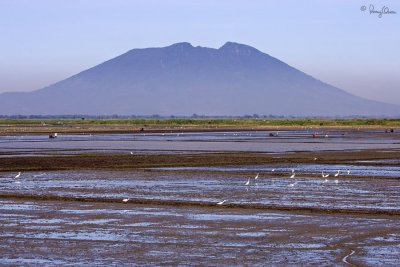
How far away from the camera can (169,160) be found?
44.3 metres

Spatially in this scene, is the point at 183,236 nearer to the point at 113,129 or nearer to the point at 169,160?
the point at 169,160

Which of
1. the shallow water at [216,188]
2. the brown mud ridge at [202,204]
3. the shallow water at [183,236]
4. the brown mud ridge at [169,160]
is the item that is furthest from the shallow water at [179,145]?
the shallow water at [183,236]

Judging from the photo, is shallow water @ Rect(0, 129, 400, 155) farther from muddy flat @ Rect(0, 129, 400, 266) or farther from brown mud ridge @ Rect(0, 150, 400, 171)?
muddy flat @ Rect(0, 129, 400, 266)

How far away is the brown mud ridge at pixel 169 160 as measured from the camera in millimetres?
39925

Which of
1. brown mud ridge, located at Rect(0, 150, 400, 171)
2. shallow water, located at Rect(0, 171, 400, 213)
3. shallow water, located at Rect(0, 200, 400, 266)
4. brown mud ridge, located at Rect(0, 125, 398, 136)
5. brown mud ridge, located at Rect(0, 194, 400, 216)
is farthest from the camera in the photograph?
brown mud ridge, located at Rect(0, 125, 398, 136)

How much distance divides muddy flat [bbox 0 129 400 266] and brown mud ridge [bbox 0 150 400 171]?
462mm

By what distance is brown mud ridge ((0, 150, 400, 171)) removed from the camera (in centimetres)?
3992

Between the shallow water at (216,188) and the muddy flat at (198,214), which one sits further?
the shallow water at (216,188)

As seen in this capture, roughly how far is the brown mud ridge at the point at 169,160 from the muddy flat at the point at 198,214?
0.46 metres

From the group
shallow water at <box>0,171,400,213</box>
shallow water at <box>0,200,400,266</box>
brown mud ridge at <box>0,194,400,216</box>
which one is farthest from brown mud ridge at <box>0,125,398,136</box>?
shallow water at <box>0,200,400,266</box>

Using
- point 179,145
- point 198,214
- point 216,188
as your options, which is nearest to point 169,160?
point 216,188

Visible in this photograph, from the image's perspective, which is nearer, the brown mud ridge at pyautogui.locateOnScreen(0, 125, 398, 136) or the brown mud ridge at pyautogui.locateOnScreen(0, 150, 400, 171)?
the brown mud ridge at pyautogui.locateOnScreen(0, 150, 400, 171)

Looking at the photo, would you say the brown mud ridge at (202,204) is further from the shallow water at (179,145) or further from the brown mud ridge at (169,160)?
the shallow water at (179,145)

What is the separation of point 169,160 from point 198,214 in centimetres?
2247
